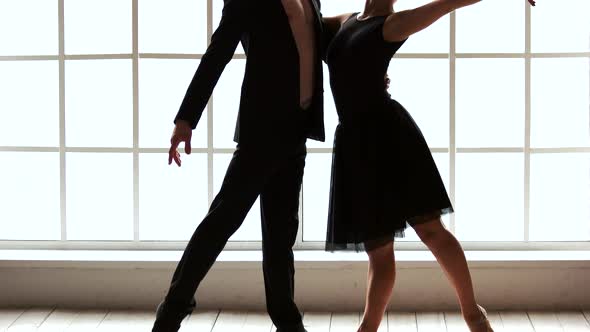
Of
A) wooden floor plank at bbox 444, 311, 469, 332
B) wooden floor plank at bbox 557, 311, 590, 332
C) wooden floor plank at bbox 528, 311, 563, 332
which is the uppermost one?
wooden floor plank at bbox 557, 311, 590, 332

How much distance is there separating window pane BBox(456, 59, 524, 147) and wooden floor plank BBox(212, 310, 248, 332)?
1.25m

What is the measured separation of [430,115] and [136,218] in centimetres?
141

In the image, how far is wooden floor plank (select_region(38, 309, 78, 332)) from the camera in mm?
4055

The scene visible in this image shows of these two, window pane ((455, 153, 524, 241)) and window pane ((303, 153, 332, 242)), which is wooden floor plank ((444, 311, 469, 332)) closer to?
window pane ((455, 153, 524, 241))

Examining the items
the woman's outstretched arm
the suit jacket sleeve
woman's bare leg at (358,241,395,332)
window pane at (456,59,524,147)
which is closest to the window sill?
window pane at (456,59,524,147)

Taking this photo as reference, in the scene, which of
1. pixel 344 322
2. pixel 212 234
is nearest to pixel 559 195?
pixel 344 322

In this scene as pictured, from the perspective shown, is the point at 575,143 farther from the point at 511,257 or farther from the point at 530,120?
the point at 511,257

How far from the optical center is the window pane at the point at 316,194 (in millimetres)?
4656

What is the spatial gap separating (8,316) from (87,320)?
342 mm

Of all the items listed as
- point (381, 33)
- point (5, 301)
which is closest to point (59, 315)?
point (5, 301)

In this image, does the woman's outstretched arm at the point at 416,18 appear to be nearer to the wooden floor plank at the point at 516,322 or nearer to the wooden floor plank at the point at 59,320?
the wooden floor plank at the point at 516,322

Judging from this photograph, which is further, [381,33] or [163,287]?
[163,287]

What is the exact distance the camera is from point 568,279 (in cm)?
427

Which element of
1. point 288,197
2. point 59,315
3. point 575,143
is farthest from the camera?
point 575,143
